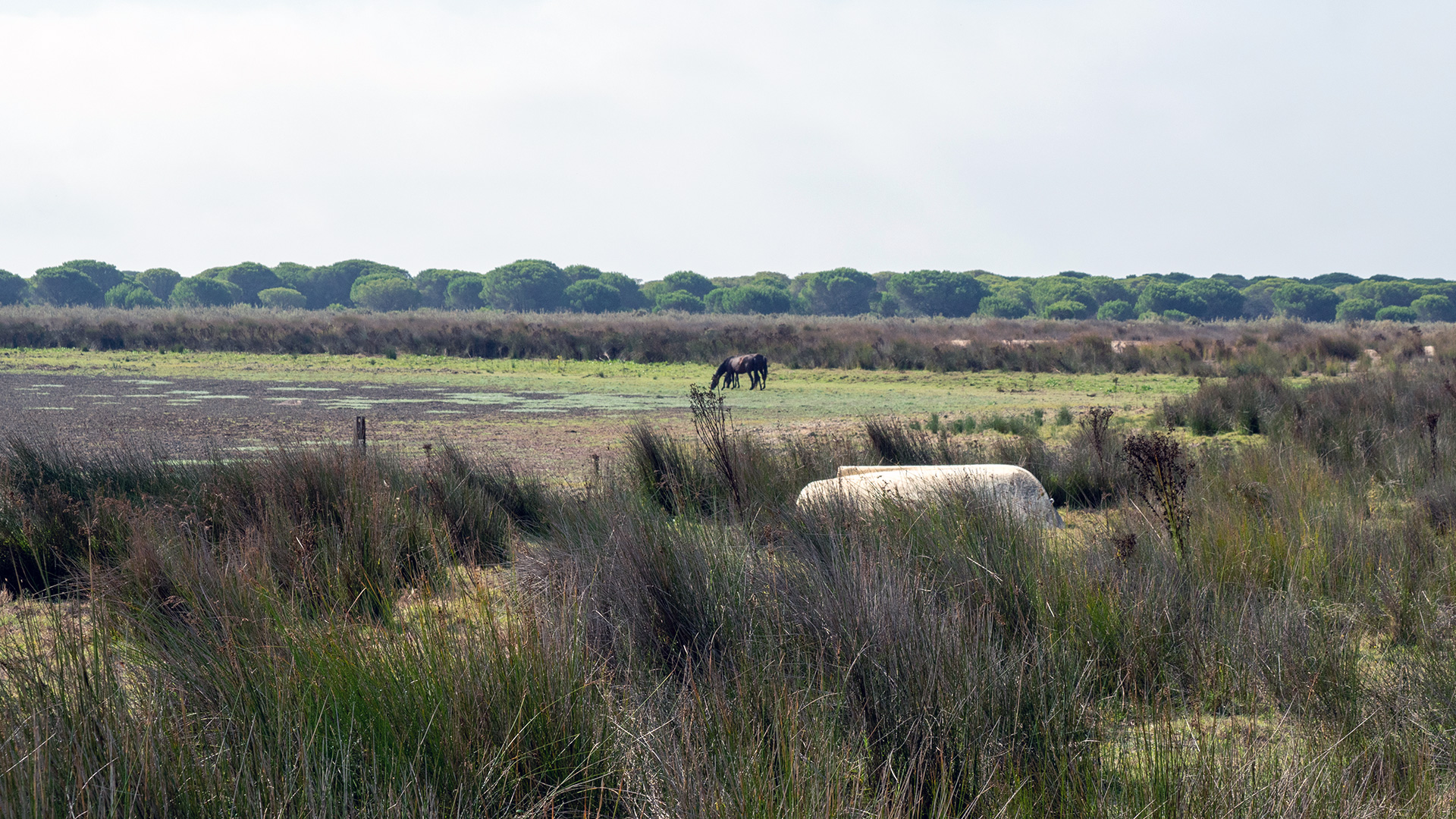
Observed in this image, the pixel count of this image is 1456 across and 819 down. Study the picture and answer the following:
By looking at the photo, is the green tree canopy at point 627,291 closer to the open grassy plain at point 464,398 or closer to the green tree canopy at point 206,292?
the green tree canopy at point 206,292

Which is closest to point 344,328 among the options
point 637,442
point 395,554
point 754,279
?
point 637,442

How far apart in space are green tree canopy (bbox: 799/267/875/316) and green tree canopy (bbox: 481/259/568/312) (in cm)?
2896

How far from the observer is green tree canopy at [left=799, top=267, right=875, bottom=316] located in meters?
116

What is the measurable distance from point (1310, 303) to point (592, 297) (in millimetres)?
72871

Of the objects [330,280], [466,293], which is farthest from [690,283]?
[330,280]

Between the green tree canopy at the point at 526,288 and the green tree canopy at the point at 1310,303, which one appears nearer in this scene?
the green tree canopy at the point at 1310,303

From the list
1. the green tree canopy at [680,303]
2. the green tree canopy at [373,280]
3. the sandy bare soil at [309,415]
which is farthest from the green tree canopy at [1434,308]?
the green tree canopy at [373,280]

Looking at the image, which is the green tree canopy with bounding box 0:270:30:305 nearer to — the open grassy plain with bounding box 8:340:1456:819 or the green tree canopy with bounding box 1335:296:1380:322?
the open grassy plain with bounding box 8:340:1456:819

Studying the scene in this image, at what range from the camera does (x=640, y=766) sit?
93.1 inches

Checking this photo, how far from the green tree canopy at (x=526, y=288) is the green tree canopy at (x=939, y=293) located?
1489 inches

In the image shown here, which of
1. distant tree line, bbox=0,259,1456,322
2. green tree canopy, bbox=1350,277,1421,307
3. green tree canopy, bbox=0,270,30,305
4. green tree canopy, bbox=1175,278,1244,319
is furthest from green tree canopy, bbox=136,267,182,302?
green tree canopy, bbox=1350,277,1421,307

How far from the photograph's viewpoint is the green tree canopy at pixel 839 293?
380 ft

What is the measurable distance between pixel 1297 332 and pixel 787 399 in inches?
1026

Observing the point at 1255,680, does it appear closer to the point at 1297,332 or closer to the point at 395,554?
the point at 395,554
